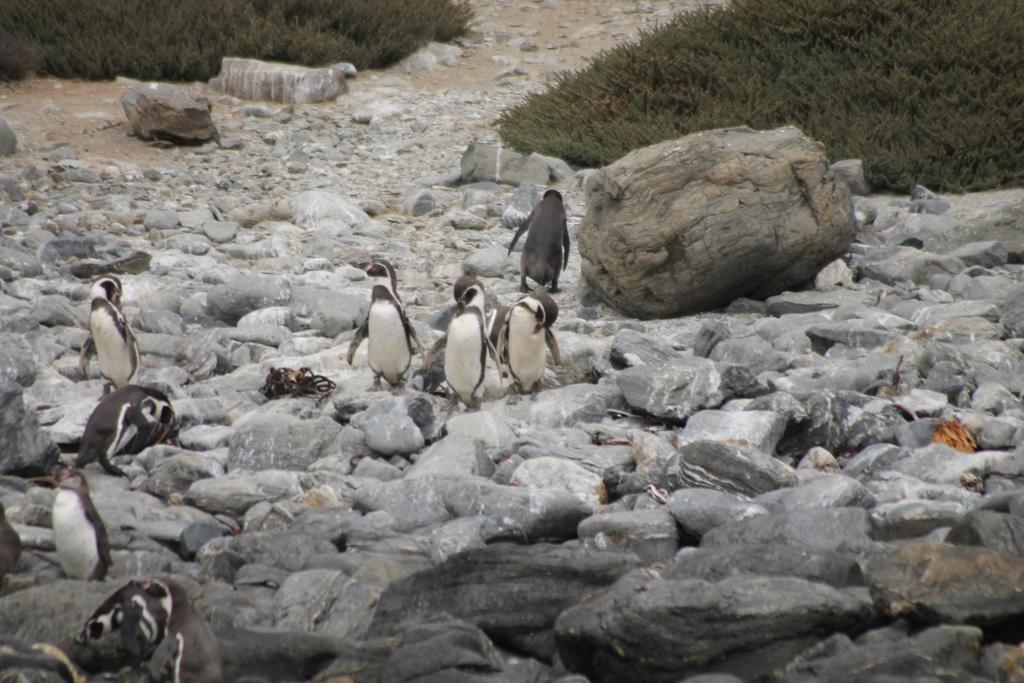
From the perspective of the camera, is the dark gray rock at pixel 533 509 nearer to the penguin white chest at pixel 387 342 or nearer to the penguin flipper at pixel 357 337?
the penguin white chest at pixel 387 342

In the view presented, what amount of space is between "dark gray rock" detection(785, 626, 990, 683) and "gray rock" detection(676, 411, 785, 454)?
6.85 feet

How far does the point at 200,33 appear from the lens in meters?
14.9

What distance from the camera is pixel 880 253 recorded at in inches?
368

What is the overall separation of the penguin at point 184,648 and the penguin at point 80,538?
2.30 ft

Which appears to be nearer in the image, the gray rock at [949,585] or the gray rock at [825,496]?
the gray rock at [949,585]

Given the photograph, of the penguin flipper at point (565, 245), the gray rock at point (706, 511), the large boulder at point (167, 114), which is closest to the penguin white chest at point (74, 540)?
the gray rock at point (706, 511)

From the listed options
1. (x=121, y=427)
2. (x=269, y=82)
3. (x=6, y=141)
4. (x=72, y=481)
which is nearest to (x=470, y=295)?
(x=121, y=427)

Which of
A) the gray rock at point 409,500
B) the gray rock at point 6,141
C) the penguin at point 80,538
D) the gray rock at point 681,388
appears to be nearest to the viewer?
the penguin at point 80,538

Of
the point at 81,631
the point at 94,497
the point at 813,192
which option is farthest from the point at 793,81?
the point at 81,631

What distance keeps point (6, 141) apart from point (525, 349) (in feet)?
23.2

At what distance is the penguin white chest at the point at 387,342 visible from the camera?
7.10 meters

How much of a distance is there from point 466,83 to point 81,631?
12.5 metres

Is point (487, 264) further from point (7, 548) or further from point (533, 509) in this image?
point (7, 548)

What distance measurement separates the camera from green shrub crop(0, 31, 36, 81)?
13.6 m
